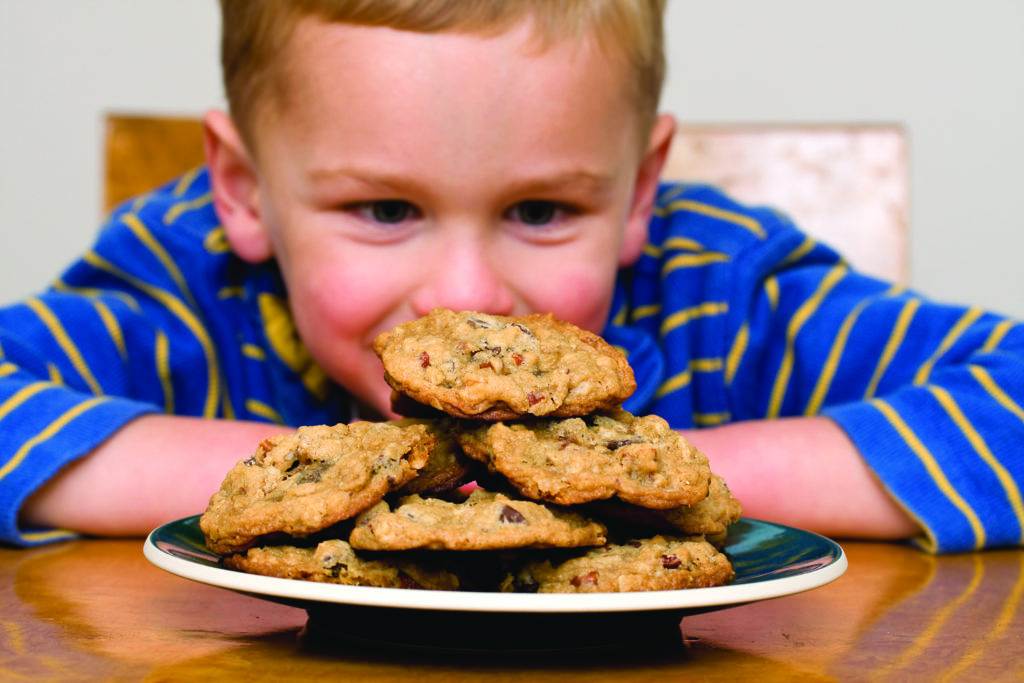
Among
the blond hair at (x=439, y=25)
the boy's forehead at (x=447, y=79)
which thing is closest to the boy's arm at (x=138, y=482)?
the boy's forehead at (x=447, y=79)

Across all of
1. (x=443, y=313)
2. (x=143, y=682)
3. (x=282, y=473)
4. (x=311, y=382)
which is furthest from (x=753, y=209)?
(x=143, y=682)

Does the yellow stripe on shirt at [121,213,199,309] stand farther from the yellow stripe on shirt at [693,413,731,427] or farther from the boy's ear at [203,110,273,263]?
the yellow stripe on shirt at [693,413,731,427]

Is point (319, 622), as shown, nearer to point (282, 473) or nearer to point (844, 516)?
point (282, 473)

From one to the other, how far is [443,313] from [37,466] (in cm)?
51

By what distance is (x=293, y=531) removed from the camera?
0.66m

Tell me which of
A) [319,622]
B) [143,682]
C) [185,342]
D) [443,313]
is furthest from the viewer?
[185,342]

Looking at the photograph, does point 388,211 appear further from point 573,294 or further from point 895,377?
point 895,377

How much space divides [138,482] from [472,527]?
0.60 metres

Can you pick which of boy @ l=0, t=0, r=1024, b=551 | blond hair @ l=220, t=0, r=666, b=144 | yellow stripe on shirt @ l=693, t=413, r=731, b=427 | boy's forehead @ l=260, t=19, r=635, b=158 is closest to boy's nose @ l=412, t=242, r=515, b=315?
boy @ l=0, t=0, r=1024, b=551

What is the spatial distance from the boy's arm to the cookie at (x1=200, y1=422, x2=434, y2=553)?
38cm

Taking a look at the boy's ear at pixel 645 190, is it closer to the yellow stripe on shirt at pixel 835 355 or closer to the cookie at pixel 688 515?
the yellow stripe on shirt at pixel 835 355

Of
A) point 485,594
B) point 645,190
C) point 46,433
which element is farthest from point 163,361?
point 485,594

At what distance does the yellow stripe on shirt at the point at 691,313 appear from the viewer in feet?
5.42

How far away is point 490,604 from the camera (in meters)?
0.55
